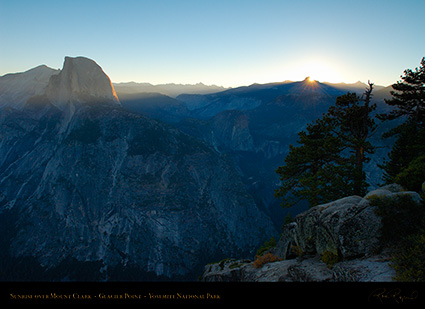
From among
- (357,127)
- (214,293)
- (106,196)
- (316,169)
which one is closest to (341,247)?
(214,293)

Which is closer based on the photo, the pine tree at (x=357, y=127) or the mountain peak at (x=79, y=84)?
the pine tree at (x=357, y=127)

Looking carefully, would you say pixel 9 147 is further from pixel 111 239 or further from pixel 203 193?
pixel 203 193

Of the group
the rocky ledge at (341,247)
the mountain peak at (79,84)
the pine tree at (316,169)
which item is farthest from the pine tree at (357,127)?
the mountain peak at (79,84)

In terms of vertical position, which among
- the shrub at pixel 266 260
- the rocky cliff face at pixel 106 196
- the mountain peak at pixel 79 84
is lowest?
the rocky cliff face at pixel 106 196

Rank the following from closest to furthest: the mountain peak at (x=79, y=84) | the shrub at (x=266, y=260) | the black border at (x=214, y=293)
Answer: the black border at (x=214, y=293) < the shrub at (x=266, y=260) < the mountain peak at (x=79, y=84)

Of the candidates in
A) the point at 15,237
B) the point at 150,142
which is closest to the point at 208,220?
the point at 150,142

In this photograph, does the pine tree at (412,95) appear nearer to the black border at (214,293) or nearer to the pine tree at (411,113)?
the pine tree at (411,113)

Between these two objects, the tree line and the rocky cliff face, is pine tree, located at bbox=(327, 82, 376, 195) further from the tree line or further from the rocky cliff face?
the rocky cliff face

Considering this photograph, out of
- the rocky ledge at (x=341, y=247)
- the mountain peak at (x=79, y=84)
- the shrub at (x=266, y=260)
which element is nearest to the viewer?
the rocky ledge at (x=341, y=247)

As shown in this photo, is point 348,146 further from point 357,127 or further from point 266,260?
point 266,260
